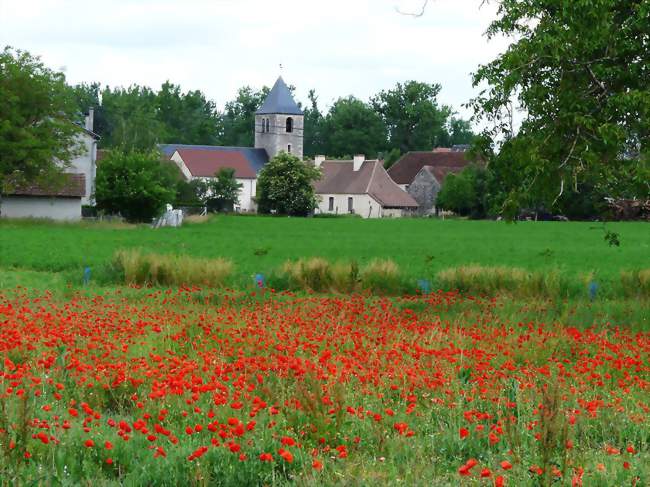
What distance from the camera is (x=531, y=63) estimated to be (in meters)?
17.1

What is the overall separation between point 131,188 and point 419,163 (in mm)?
63974

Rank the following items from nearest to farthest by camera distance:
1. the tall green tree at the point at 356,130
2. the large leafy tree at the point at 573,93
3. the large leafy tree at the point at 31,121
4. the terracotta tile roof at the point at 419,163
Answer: the large leafy tree at the point at 573,93 < the large leafy tree at the point at 31,121 < the terracotta tile roof at the point at 419,163 < the tall green tree at the point at 356,130

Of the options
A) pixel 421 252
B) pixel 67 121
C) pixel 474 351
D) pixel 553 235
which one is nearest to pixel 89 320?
pixel 474 351

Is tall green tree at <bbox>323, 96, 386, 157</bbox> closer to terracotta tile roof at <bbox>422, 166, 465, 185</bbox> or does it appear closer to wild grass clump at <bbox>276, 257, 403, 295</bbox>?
terracotta tile roof at <bbox>422, 166, 465, 185</bbox>

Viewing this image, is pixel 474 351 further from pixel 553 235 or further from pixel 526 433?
pixel 553 235

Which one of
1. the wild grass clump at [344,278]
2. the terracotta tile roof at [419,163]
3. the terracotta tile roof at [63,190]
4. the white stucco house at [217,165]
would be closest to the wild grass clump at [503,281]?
the wild grass clump at [344,278]

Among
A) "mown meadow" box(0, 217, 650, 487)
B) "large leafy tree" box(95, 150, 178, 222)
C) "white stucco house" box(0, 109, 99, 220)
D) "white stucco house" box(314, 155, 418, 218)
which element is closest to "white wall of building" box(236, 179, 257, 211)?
"white stucco house" box(314, 155, 418, 218)

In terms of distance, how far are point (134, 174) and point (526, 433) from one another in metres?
61.1

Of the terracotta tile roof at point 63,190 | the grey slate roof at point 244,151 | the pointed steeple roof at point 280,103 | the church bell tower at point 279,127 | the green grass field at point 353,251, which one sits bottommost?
the green grass field at point 353,251

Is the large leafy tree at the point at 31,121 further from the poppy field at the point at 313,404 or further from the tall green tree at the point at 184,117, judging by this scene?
the tall green tree at the point at 184,117

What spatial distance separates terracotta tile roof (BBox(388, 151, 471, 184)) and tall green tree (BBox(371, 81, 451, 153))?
709 inches

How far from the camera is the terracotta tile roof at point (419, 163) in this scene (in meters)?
125

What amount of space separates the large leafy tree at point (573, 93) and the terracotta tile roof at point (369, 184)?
9814 centimetres

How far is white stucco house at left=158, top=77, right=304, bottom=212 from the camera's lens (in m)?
128
